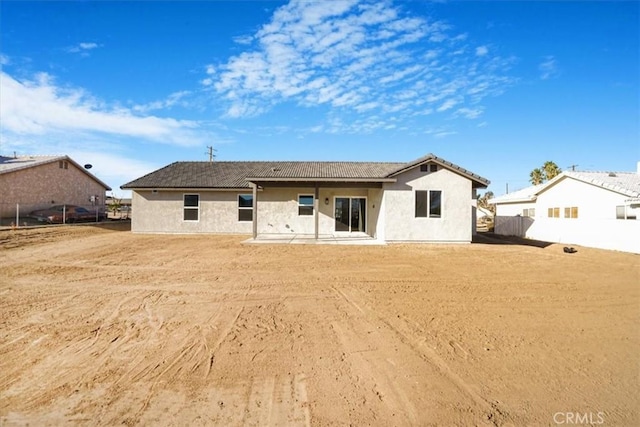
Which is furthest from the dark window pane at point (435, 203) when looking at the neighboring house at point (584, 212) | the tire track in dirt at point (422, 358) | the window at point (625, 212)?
the tire track in dirt at point (422, 358)

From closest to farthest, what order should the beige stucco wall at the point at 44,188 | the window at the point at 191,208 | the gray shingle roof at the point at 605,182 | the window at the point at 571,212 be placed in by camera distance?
the gray shingle roof at the point at 605,182, the window at the point at 571,212, the window at the point at 191,208, the beige stucco wall at the point at 44,188

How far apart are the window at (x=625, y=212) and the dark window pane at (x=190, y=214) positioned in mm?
20077

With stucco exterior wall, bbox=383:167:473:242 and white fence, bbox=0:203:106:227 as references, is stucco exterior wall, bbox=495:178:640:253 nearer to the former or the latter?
stucco exterior wall, bbox=383:167:473:242

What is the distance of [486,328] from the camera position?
480cm

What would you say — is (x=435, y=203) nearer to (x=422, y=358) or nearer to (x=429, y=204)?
(x=429, y=204)

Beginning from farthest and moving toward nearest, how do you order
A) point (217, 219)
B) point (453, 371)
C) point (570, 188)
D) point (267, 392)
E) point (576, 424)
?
point (217, 219) < point (570, 188) < point (453, 371) < point (267, 392) < point (576, 424)

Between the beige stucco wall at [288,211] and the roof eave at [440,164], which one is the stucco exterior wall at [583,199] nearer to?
the roof eave at [440,164]

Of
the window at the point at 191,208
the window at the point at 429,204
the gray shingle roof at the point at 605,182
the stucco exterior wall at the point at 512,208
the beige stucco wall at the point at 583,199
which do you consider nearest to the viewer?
the gray shingle roof at the point at 605,182

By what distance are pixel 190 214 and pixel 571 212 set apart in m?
20.0

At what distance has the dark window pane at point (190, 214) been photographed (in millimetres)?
17766

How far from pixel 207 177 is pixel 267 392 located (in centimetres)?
1703

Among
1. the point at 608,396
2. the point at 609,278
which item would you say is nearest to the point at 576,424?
the point at 608,396

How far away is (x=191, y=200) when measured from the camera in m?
17.8

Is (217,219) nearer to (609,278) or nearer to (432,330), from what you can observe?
(432,330)
